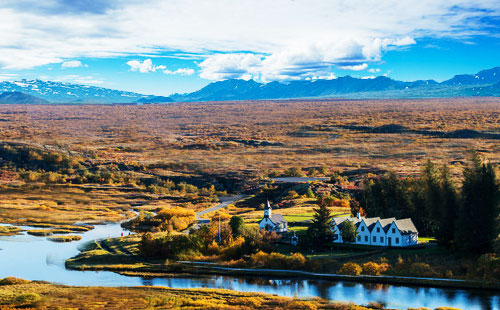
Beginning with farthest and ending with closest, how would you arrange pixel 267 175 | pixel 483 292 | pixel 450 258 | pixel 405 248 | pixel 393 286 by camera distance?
1. pixel 267 175
2. pixel 405 248
3. pixel 450 258
4. pixel 393 286
5. pixel 483 292

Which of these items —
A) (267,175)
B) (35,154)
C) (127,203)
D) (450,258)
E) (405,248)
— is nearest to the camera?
(450,258)

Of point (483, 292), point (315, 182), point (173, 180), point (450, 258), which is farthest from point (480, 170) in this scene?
point (173, 180)

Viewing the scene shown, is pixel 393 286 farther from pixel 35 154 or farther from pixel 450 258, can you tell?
pixel 35 154

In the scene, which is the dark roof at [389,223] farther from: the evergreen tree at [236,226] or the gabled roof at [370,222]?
the evergreen tree at [236,226]

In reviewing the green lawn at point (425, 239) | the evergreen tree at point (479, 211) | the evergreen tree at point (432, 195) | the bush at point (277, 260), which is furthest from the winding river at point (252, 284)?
the green lawn at point (425, 239)

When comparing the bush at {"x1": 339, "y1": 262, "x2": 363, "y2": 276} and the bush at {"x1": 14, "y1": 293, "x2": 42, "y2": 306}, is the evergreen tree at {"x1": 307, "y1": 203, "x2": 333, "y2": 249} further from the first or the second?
the bush at {"x1": 14, "y1": 293, "x2": 42, "y2": 306}

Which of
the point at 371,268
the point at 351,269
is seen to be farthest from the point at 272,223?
the point at 371,268
